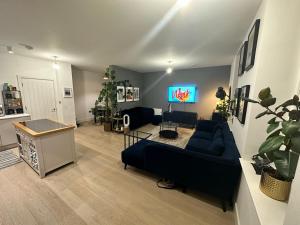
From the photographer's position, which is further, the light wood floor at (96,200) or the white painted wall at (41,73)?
the white painted wall at (41,73)

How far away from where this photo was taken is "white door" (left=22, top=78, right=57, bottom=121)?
158 inches

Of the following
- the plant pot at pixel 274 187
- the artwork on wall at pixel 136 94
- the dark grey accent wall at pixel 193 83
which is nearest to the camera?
the plant pot at pixel 274 187

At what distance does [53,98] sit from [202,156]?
5240mm

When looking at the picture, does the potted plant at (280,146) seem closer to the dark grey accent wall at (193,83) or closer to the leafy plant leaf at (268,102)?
the leafy plant leaf at (268,102)

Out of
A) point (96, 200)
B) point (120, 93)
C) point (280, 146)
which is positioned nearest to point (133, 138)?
point (96, 200)

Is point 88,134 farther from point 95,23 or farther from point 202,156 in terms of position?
point 202,156

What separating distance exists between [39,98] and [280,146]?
19.0 feet

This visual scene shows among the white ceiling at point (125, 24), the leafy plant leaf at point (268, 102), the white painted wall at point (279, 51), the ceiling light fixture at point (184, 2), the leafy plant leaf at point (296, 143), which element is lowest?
the leafy plant leaf at point (296, 143)

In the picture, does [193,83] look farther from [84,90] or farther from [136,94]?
[84,90]

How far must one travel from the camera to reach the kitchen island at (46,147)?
2256 mm

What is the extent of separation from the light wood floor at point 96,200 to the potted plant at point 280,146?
0.97 m

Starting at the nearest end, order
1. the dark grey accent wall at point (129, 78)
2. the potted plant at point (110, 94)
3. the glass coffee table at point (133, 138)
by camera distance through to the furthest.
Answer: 1. the glass coffee table at point (133, 138)
2. the potted plant at point (110, 94)
3. the dark grey accent wall at point (129, 78)

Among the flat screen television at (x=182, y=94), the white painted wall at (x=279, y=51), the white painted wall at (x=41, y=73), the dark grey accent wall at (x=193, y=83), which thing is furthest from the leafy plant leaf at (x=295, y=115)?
the white painted wall at (x=41, y=73)

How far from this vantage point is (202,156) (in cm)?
172
